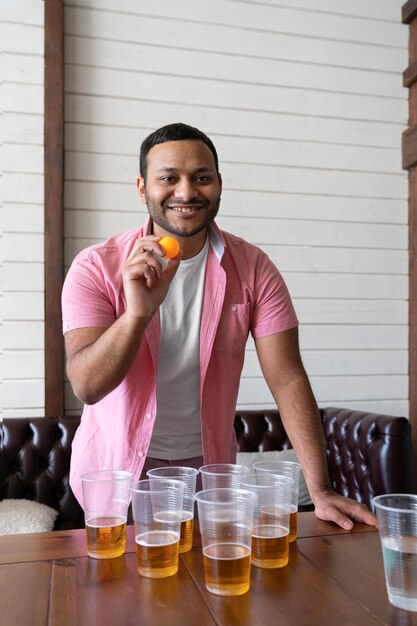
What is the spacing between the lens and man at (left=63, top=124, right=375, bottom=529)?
1658 mm

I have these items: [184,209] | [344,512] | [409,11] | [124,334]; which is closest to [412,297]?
[409,11]

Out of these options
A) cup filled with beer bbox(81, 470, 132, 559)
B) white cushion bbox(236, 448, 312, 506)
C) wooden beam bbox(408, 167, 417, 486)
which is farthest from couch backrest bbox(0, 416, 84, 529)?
wooden beam bbox(408, 167, 417, 486)

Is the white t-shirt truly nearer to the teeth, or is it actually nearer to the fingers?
the teeth

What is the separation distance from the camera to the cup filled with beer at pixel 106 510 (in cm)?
108

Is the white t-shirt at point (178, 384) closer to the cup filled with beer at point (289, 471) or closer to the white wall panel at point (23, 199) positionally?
the cup filled with beer at point (289, 471)

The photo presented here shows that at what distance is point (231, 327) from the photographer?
188 centimetres

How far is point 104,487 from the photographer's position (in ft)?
3.54

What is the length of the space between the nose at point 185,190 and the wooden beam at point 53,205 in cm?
185

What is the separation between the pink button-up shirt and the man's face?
0.15 m

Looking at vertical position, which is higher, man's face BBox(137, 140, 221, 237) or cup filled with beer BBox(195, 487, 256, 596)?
man's face BBox(137, 140, 221, 237)

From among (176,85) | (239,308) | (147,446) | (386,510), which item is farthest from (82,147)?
(386,510)

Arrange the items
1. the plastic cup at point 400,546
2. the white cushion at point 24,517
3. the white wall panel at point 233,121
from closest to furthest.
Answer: the plastic cup at point 400,546, the white cushion at point 24,517, the white wall panel at point 233,121

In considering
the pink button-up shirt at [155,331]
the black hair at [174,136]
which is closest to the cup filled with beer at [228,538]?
the pink button-up shirt at [155,331]

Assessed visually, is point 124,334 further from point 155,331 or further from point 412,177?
point 412,177
